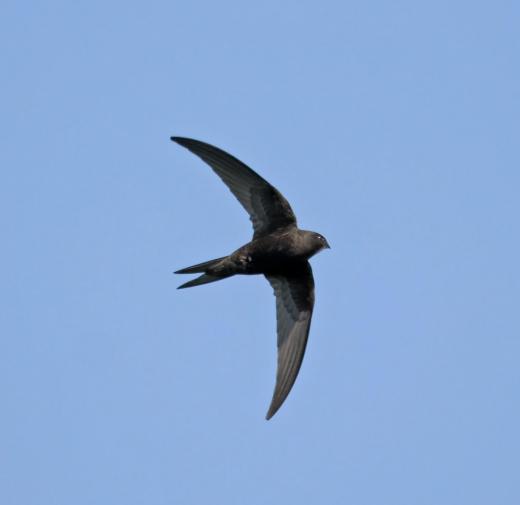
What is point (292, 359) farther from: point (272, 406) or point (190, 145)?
point (190, 145)

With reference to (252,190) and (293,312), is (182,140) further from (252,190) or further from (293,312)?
(293,312)

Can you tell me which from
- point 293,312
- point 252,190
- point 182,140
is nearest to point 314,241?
point 252,190

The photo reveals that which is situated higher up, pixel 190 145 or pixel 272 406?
pixel 190 145

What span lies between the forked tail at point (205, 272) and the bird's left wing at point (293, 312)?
97 cm

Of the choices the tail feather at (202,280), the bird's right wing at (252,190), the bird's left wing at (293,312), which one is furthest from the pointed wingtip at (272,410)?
the bird's right wing at (252,190)

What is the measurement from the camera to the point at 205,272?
16312 millimetres

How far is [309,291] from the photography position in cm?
1722

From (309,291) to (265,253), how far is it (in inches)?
46.7

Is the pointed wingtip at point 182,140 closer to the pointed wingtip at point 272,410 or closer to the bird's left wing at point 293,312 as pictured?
the bird's left wing at point 293,312

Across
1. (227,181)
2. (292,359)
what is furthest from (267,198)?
(292,359)

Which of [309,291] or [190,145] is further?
[309,291]

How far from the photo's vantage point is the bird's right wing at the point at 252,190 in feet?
52.7

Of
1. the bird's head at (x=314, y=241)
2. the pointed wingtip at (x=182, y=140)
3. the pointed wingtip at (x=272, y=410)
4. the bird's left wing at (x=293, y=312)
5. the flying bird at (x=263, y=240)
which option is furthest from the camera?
the bird's left wing at (x=293, y=312)

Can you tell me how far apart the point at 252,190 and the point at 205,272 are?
1.18m
